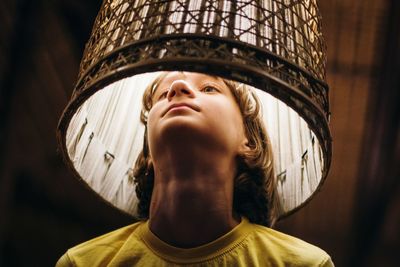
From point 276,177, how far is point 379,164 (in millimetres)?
1137

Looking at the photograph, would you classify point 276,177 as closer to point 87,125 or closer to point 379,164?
point 87,125

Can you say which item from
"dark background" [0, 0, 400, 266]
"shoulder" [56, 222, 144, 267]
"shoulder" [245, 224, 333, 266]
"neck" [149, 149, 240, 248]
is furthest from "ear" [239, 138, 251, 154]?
"dark background" [0, 0, 400, 266]

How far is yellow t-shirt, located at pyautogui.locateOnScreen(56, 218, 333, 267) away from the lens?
1.52m

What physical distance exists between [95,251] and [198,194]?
289 millimetres

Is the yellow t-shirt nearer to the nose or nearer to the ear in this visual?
the ear

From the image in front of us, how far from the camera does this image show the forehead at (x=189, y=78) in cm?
167

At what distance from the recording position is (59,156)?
105 inches

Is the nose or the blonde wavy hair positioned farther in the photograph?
the blonde wavy hair

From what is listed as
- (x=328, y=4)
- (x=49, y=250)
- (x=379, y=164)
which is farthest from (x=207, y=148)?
(x=49, y=250)

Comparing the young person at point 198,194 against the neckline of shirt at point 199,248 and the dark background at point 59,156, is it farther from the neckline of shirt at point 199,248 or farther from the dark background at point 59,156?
the dark background at point 59,156

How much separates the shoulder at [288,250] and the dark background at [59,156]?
1085mm

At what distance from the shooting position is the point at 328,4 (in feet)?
7.90

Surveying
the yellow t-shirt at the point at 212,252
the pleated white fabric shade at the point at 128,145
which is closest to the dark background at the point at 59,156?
the pleated white fabric shade at the point at 128,145

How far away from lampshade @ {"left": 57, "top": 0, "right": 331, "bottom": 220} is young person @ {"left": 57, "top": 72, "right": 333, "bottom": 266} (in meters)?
0.15
